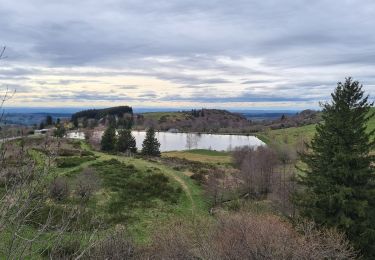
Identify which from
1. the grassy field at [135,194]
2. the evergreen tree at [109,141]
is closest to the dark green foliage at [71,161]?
the grassy field at [135,194]

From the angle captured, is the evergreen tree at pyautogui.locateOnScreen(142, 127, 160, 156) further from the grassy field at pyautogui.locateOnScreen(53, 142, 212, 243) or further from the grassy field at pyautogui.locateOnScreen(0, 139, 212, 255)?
the grassy field at pyautogui.locateOnScreen(53, 142, 212, 243)

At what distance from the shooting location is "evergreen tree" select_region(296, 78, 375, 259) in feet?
80.0

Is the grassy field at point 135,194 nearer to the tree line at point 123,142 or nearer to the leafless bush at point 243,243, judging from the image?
the leafless bush at point 243,243

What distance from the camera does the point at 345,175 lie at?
25203mm

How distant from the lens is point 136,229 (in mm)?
29406

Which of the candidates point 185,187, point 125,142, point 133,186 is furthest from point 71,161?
point 125,142

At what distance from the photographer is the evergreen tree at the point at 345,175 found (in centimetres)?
2439

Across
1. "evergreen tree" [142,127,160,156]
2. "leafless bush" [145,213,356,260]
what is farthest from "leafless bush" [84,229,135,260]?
"evergreen tree" [142,127,160,156]

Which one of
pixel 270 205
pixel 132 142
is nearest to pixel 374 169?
pixel 270 205

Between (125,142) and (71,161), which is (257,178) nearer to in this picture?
(71,161)

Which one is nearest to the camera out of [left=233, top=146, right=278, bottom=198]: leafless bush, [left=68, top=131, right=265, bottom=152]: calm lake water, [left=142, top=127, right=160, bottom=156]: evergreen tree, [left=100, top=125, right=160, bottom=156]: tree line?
[left=233, top=146, right=278, bottom=198]: leafless bush

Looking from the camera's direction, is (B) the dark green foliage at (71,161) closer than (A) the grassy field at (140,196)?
No

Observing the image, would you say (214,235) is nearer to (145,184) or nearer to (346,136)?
(346,136)

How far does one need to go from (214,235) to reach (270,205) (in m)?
19.1
